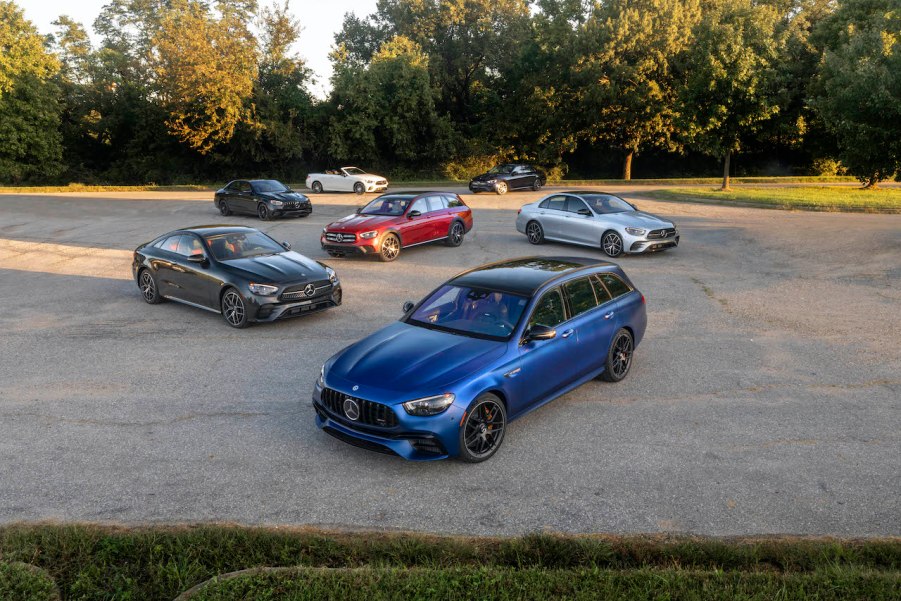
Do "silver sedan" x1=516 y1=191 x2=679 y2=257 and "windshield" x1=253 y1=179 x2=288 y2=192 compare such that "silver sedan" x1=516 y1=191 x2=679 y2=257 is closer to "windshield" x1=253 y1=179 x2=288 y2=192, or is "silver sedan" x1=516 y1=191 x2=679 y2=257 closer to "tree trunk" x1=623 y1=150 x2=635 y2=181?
"windshield" x1=253 y1=179 x2=288 y2=192

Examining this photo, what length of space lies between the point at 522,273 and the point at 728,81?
25.3m

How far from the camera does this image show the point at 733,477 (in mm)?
6211

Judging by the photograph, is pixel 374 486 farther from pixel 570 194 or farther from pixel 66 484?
pixel 570 194

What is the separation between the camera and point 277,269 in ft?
38.1

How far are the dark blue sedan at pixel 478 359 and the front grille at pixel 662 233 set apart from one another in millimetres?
8548

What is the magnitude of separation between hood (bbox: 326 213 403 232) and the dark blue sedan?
841 cm

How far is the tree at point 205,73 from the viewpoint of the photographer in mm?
42000

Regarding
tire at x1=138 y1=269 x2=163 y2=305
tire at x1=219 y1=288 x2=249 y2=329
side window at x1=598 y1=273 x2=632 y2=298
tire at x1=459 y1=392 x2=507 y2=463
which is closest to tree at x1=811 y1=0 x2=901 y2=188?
side window at x1=598 y1=273 x2=632 y2=298

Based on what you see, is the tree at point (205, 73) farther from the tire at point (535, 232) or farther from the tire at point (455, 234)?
the tire at point (535, 232)

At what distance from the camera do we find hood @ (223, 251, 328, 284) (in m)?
11.3

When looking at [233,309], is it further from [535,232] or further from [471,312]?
[535,232]

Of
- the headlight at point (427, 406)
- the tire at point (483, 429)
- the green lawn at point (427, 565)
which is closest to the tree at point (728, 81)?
the tire at point (483, 429)

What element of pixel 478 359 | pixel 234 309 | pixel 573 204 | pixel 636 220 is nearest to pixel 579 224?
pixel 573 204

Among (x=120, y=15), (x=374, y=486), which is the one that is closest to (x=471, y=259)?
(x=374, y=486)
